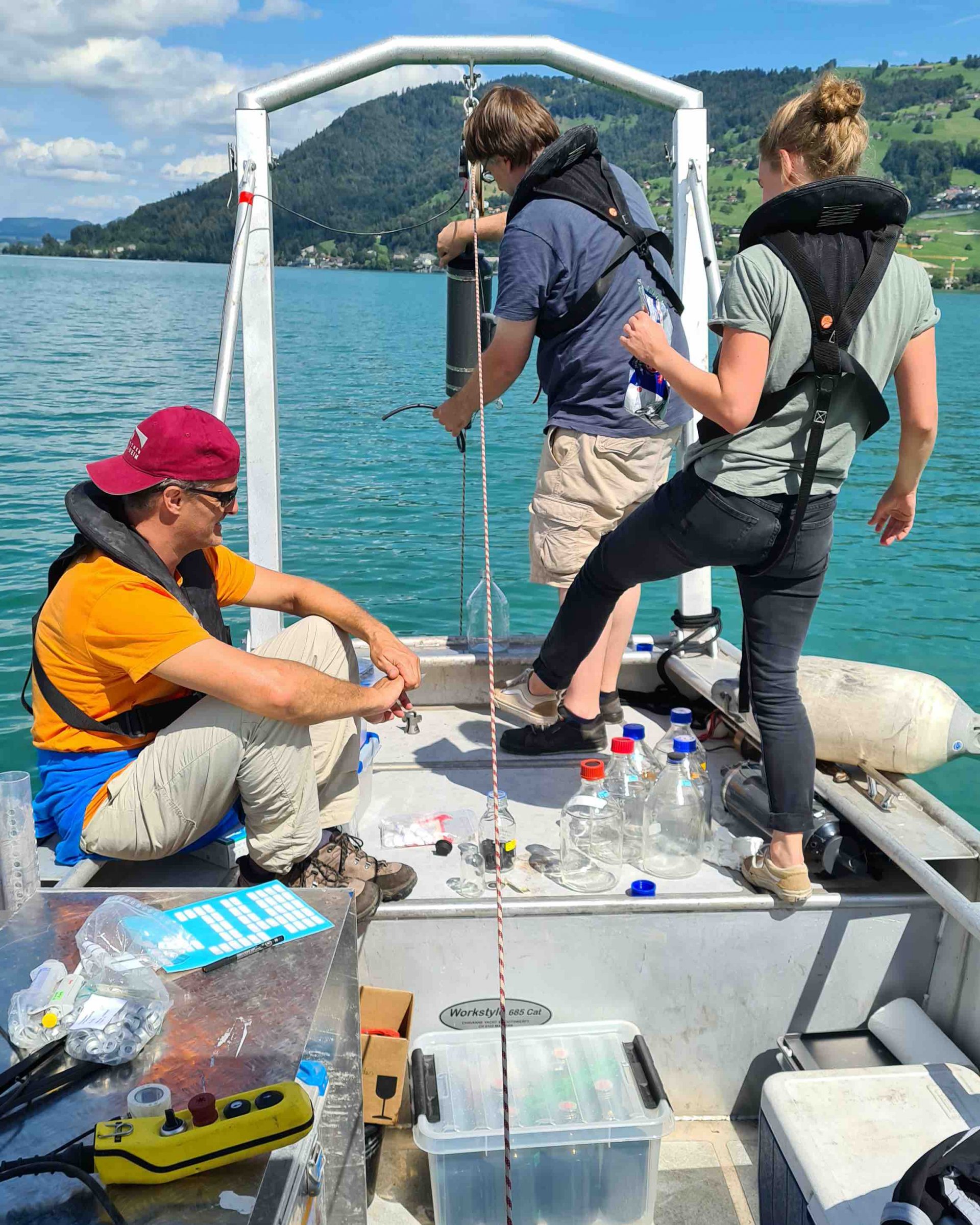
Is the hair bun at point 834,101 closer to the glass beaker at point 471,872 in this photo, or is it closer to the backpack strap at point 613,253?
the backpack strap at point 613,253

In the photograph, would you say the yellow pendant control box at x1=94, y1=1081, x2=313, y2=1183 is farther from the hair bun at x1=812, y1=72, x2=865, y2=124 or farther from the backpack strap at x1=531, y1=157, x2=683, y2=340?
the backpack strap at x1=531, y1=157, x2=683, y2=340

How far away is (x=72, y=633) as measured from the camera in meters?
2.64

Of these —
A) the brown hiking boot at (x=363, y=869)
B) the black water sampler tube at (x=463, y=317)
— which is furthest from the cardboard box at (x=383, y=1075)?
the black water sampler tube at (x=463, y=317)

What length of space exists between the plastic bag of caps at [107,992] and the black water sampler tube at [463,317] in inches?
119

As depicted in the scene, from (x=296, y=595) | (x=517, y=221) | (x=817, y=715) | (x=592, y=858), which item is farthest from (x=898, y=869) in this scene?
(x=517, y=221)

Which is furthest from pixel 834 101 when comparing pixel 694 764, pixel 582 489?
→ pixel 694 764

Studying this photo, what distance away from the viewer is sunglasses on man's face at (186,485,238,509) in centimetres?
271

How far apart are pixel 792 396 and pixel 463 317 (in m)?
2.44

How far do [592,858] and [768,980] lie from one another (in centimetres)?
60

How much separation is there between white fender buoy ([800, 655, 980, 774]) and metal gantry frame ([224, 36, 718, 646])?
0.82 meters

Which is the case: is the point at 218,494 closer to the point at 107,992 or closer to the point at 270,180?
the point at 107,992

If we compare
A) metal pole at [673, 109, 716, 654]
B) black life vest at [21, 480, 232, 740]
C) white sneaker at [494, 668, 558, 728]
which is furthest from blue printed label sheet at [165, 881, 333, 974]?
metal pole at [673, 109, 716, 654]

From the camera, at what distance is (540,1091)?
2.73 meters

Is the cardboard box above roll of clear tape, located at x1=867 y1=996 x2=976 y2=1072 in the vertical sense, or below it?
below
